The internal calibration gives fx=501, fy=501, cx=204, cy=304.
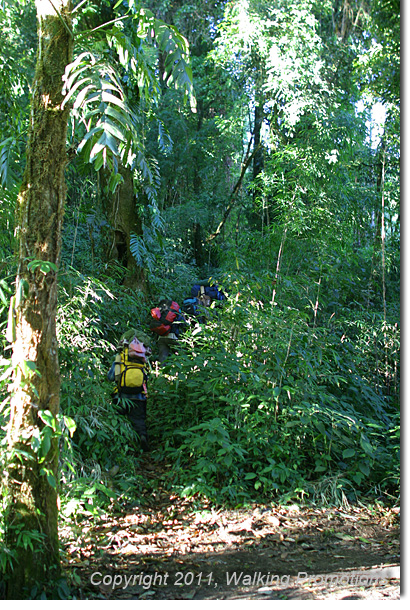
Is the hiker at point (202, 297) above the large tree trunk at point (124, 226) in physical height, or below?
below

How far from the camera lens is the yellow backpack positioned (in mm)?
5223

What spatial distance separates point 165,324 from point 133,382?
2.25 m

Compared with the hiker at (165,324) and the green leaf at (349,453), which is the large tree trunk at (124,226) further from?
the green leaf at (349,453)

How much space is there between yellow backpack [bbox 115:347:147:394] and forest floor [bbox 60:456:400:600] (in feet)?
3.55

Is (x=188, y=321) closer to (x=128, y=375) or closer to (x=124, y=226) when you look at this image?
(x=128, y=375)

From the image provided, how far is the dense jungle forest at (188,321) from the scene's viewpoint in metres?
2.93

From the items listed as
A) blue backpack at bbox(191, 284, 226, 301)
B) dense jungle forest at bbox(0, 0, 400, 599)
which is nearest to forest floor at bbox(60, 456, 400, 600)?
dense jungle forest at bbox(0, 0, 400, 599)

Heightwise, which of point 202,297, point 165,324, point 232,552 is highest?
point 202,297

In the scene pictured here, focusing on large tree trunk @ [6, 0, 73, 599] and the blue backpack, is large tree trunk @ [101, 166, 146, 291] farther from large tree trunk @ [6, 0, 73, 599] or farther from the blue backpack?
large tree trunk @ [6, 0, 73, 599]

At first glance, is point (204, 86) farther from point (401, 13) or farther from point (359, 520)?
point (359, 520)

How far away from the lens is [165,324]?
7.41m

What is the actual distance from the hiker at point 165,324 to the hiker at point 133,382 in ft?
6.45

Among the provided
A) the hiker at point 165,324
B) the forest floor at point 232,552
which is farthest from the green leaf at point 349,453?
the hiker at point 165,324

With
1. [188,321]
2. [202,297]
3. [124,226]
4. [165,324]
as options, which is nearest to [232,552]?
[188,321]
